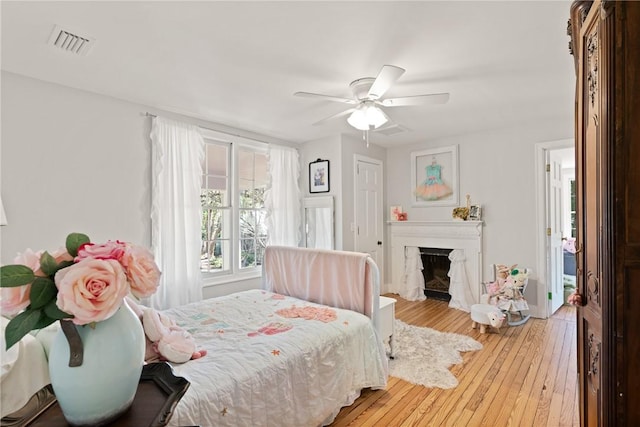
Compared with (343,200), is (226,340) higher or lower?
lower

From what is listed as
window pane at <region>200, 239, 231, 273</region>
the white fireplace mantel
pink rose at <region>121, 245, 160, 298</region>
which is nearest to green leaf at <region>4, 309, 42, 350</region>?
pink rose at <region>121, 245, 160, 298</region>

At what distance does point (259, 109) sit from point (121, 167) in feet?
4.99

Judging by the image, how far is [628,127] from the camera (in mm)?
936

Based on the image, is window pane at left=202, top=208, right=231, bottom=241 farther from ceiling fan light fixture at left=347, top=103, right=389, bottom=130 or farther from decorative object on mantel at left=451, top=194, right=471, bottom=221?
decorative object on mantel at left=451, top=194, right=471, bottom=221

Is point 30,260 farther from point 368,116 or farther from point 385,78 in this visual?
point 368,116

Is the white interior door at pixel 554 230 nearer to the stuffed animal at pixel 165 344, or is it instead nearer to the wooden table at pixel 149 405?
the stuffed animal at pixel 165 344

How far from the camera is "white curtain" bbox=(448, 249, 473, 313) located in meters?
4.36

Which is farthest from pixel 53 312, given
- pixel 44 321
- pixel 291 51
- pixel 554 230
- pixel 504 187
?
pixel 554 230

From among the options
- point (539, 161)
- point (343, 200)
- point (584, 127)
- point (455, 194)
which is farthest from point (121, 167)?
point (539, 161)

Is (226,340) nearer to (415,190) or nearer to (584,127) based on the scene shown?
(584,127)

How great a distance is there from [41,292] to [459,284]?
15.2 ft

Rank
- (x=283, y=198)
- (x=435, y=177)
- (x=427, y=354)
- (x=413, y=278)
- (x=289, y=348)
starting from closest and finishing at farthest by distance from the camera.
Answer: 1. (x=289, y=348)
2. (x=427, y=354)
3. (x=283, y=198)
4. (x=435, y=177)
5. (x=413, y=278)

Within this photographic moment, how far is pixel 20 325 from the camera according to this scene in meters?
0.74

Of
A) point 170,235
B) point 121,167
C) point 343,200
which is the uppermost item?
point 121,167
